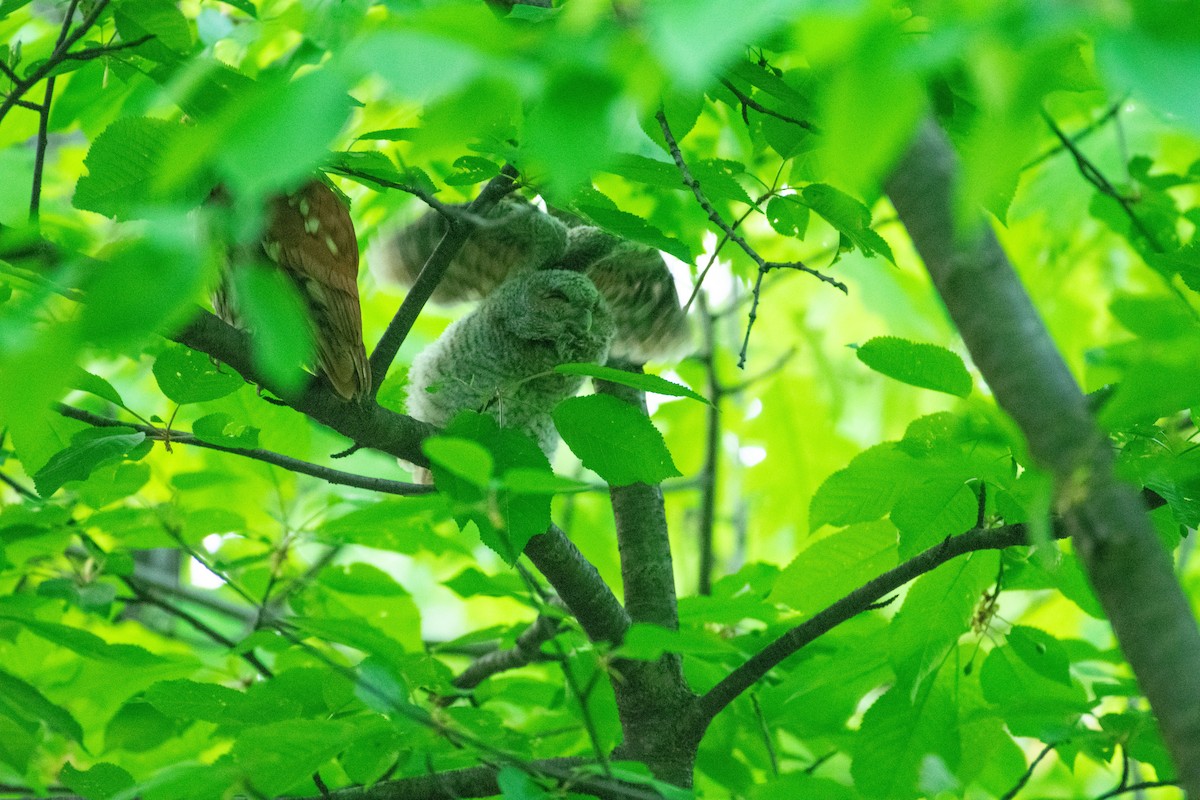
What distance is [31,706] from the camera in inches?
56.4

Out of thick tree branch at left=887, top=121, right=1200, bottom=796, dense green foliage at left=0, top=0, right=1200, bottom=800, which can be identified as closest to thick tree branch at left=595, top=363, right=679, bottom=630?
dense green foliage at left=0, top=0, right=1200, bottom=800

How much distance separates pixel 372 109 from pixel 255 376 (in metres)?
0.49

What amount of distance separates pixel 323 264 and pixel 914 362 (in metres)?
0.79

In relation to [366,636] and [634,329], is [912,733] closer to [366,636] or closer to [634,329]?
[366,636]

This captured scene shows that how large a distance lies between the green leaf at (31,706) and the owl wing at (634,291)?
1.09 meters

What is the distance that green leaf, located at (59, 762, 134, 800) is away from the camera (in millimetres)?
1357

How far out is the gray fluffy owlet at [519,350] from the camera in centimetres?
182

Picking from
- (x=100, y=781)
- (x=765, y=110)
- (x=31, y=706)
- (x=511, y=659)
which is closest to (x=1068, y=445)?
(x=765, y=110)

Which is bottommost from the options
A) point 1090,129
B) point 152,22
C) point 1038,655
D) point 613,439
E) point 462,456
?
point 1038,655

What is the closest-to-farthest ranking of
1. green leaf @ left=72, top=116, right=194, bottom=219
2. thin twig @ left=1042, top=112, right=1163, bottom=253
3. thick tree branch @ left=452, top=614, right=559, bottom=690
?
green leaf @ left=72, top=116, right=194, bottom=219
thick tree branch @ left=452, top=614, right=559, bottom=690
thin twig @ left=1042, top=112, right=1163, bottom=253

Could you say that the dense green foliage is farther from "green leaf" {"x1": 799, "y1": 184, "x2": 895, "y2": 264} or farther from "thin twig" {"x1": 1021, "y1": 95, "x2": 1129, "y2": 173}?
"thin twig" {"x1": 1021, "y1": 95, "x2": 1129, "y2": 173}

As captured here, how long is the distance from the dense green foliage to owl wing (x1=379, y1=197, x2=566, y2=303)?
0.06 m

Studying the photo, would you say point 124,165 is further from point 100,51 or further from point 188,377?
point 188,377

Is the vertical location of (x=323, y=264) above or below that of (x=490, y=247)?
below
